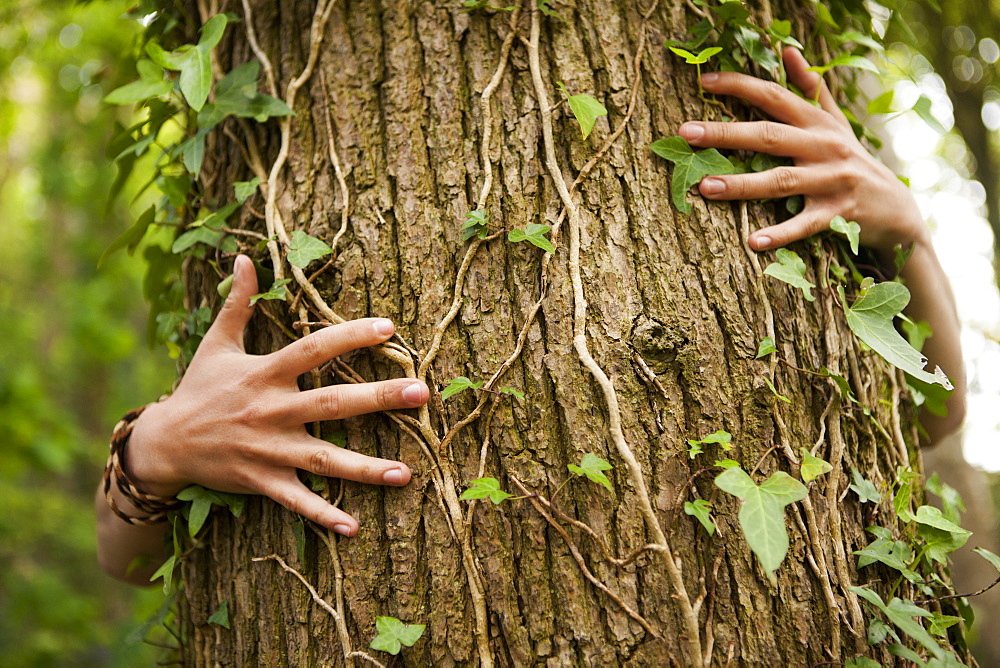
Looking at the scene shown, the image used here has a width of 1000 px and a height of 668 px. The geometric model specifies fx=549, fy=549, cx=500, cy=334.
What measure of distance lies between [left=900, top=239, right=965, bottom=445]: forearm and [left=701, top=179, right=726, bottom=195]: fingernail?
1.78 feet

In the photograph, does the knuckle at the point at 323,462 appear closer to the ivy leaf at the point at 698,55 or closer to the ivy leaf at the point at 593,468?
the ivy leaf at the point at 593,468

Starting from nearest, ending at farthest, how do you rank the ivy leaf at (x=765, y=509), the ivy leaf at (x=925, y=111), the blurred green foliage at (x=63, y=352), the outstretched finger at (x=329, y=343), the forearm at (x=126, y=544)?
the ivy leaf at (x=765, y=509) < the outstretched finger at (x=329, y=343) < the ivy leaf at (x=925, y=111) < the forearm at (x=126, y=544) < the blurred green foliage at (x=63, y=352)

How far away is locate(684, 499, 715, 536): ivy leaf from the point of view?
3.30 ft

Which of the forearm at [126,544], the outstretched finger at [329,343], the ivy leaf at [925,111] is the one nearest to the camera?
the outstretched finger at [329,343]

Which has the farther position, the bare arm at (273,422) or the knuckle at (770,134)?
the knuckle at (770,134)

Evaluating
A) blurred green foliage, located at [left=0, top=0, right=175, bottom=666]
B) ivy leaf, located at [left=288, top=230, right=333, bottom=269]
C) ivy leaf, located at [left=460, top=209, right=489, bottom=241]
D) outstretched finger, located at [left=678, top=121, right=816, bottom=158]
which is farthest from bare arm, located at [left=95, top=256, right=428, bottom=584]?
outstretched finger, located at [left=678, top=121, right=816, bottom=158]

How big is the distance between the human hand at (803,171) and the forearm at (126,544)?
1.55 m

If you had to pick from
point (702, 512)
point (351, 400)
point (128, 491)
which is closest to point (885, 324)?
point (702, 512)

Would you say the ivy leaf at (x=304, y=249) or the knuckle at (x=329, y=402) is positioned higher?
Answer: the ivy leaf at (x=304, y=249)

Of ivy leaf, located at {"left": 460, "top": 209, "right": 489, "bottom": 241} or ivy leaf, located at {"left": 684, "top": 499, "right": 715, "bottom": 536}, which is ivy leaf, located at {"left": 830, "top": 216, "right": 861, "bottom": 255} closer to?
ivy leaf, located at {"left": 684, "top": 499, "right": 715, "bottom": 536}

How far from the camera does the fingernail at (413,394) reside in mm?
1048

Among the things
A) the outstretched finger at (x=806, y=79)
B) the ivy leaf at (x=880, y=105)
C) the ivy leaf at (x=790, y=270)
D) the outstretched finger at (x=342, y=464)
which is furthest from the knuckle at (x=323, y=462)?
the ivy leaf at (x=880, y=105)

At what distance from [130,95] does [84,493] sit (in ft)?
33.1

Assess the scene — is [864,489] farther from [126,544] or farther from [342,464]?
[126,544]
